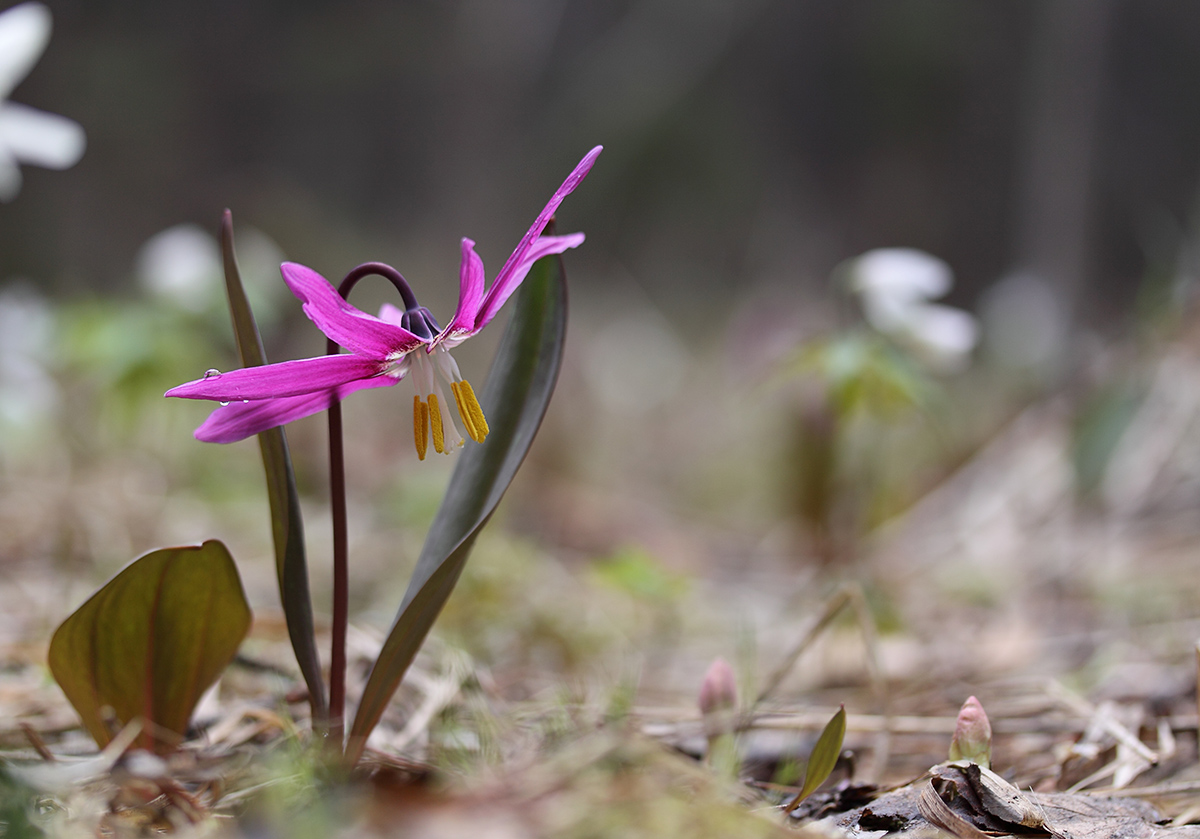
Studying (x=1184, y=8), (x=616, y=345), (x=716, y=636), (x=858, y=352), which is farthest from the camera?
(x=1184, y=8)

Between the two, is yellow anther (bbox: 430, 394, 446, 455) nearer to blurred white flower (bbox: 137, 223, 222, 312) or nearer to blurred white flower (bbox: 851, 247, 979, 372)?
blurred white flower (bbox: 851, 247, 979, 372)

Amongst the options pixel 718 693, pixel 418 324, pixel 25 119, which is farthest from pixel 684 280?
pixel 418 324

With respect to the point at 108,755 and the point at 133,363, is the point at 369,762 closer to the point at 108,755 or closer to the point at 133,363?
the point at 108,755

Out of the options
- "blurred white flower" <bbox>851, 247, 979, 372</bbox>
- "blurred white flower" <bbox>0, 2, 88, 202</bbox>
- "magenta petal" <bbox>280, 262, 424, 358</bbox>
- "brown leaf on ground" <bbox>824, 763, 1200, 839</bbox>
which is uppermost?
"blurred white flower" <bbox>851, 247, 979, 372</bbox>

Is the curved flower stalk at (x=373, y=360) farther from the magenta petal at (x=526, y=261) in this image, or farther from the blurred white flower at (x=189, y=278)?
the blurred white flower at (x=189, y=278)

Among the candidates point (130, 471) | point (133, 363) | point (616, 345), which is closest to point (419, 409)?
point (133, 363)

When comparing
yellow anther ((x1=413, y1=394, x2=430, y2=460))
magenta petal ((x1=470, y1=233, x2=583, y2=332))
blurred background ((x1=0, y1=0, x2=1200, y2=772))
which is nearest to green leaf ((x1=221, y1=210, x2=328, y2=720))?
yellow anther ((x1=413, y1=394, x2=430, y2=460))
